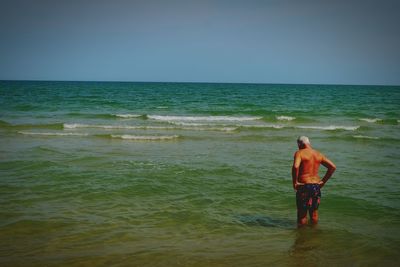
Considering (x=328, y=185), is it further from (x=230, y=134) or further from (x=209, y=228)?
(x=230, y=134)

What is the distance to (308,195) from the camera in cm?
666

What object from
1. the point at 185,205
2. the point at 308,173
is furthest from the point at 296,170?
the point at 185,205

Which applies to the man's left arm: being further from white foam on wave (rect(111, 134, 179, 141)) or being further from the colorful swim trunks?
white foam on wave (rect(111, 134, 179, 141))

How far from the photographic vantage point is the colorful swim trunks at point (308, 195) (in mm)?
6633

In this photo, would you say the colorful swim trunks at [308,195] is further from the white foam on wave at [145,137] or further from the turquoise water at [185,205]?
the white foam on wave at [145,137]

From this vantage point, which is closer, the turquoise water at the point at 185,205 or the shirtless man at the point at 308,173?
the turquoise water at the point at 185,205

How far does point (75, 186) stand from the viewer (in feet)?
32.5

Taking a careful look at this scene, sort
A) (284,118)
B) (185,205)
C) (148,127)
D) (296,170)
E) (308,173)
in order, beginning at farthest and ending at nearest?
1. (284,118)
2. (148,127)
3. (185,205)
4. (308,173)
5. (296,170)

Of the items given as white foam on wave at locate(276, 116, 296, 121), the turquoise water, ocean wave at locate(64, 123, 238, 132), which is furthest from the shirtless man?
white foam on wave at locate(276, 116, 296, 121)

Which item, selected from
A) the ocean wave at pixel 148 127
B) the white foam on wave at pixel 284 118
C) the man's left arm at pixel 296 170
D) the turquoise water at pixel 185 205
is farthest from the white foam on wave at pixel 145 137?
the white foam on wave at pixel 284 118

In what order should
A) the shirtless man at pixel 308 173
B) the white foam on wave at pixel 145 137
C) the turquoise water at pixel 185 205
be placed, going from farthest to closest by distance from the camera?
the white foam on wave at pixel 145 137 → the shirtless man at pixel 308 173 → the turquoise water at pixel 185 205

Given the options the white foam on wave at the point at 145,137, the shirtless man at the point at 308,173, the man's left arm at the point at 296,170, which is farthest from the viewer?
the white foam on wave at the point at 145,137

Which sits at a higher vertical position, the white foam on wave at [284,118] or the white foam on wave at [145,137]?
the white foam on wave at [284,118]

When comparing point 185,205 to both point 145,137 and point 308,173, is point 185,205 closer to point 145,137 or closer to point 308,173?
point 308,173
